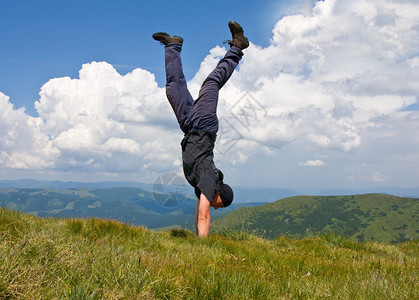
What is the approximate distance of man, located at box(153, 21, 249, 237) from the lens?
6430 mm

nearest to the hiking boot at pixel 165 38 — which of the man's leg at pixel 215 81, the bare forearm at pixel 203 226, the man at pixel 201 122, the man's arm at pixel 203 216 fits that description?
the man at pixel 201 122

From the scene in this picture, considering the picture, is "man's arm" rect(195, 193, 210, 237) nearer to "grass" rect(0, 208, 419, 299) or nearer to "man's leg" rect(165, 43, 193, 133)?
"grass" rect(0, 208, 419, 299)

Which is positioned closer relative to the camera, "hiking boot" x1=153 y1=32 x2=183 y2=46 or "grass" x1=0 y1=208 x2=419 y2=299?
Result: "grass" x1=0 y1=208 x2=419 y2=299

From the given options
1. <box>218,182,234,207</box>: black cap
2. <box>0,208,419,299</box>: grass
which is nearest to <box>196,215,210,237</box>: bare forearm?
<box>218,182,234,207</box>: black cap

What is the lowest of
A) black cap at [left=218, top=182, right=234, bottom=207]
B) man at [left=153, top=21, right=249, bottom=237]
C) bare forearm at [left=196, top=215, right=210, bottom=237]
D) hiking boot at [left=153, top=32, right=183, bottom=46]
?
bare forearm at [left=196, top=215, right=210, bottom=237]

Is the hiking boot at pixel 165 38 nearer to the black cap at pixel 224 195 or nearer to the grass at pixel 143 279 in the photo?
the black cap at pixel 224 195

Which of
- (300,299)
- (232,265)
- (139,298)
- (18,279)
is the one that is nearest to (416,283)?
(300,299)

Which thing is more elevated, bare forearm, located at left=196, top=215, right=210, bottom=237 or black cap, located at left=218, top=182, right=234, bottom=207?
black cap, located at left=218, top=182, right=234, bottom=207

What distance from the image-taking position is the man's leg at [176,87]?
22.3ft

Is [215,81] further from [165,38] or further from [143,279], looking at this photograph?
[143,279]

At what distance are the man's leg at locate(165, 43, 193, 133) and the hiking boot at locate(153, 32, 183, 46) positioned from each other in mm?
181

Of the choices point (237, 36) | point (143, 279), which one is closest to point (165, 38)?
point (237, 36)

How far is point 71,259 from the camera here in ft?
10.4

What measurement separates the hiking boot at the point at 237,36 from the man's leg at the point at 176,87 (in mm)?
1418
